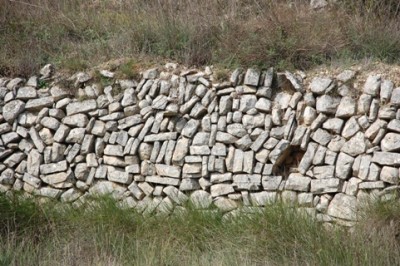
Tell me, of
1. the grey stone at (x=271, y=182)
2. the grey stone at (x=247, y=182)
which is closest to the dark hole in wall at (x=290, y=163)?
the grey stone at (x=271, y=182)

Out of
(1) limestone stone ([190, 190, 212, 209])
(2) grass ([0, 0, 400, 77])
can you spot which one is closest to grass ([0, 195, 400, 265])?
(1) limestone stone ([190, 190, 212, 209])

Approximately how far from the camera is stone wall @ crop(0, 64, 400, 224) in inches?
278

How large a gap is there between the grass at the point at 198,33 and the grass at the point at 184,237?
1963 mm

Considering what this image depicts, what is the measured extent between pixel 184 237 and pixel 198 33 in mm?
2860

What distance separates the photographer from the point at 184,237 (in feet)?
23.5

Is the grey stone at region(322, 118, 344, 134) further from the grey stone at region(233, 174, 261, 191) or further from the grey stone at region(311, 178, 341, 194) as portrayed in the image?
the grey stone at region(233, 174, 261, 191)

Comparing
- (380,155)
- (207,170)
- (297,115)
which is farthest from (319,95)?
(207,170)

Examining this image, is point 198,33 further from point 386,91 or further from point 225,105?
point 386,91

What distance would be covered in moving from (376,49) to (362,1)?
131 centimetres

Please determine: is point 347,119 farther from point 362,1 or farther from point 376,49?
point 362,1

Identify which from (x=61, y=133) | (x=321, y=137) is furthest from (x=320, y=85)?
(x=61, y=133)

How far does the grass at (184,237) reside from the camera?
639 cm

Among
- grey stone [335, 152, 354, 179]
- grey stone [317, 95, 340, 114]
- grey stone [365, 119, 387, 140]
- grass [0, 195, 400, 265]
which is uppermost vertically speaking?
grey stone [317, 95, 340, 114]

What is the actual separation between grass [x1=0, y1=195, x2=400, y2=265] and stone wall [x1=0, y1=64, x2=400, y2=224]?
0.30 metres
